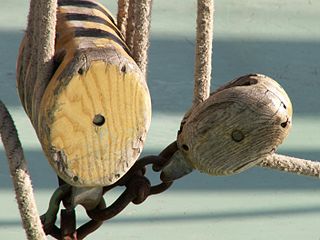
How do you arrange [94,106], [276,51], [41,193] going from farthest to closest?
[276,51] → [41,193] → [94,106]

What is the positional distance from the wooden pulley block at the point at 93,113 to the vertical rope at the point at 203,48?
0.17m

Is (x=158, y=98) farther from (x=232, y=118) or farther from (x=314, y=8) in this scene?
(x=232, y=118)

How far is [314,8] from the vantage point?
2.62m

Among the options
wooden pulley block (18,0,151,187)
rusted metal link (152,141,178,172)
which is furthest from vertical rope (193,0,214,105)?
wooden pulley block (18,0,151,187)

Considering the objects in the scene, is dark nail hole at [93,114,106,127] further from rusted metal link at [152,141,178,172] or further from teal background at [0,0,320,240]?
teal background at [0,0,320,240]

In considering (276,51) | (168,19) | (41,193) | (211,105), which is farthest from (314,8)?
(211,105)

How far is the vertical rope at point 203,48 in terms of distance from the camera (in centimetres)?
147

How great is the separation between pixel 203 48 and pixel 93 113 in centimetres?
25

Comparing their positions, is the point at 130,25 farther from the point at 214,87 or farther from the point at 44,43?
the point at 214,87

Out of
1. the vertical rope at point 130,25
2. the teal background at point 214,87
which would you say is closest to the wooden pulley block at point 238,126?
the vertical rope at point 130,25

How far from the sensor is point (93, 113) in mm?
1291

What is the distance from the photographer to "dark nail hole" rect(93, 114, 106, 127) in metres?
1.29

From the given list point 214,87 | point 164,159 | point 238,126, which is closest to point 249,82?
point 238,126

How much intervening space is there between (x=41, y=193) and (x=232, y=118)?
115cm
